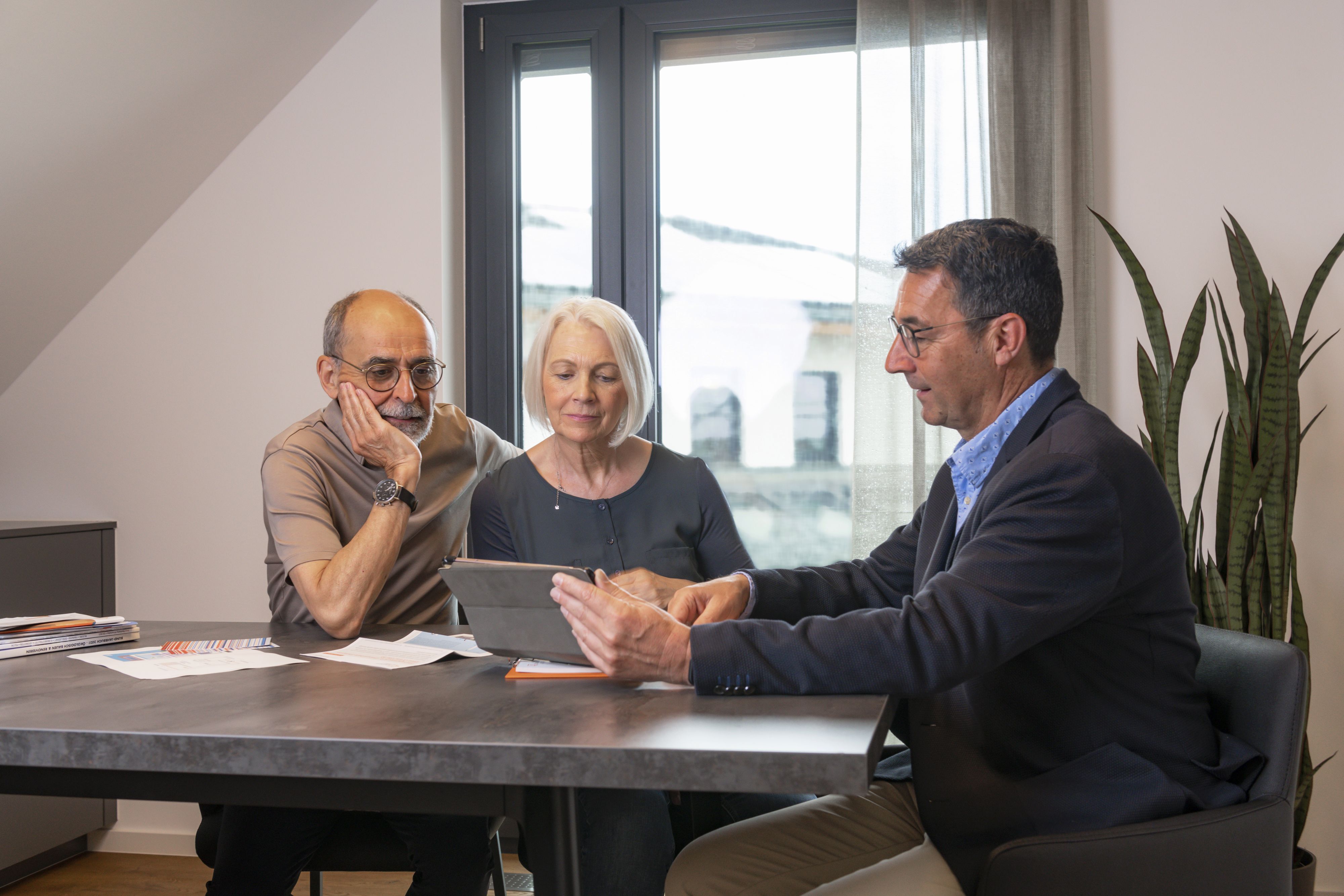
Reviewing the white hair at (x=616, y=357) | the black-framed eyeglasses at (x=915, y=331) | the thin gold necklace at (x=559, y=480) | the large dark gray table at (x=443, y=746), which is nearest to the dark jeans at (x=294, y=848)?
the large dark gray table at (x=443, y=746)

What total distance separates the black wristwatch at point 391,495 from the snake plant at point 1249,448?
173cm

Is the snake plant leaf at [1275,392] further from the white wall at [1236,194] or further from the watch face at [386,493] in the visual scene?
the watch face at [386,493]

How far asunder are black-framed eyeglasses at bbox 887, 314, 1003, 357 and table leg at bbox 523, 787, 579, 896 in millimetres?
898

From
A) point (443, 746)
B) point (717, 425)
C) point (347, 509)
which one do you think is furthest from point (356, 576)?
point (717, 425)

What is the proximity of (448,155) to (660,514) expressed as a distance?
173cm

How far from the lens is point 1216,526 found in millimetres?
2516

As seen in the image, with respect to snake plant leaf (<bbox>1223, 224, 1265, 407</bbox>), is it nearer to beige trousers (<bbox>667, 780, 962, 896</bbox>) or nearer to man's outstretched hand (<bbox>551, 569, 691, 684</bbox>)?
beige trousers (<bbox>667, 780, 962, 896</bbox>)

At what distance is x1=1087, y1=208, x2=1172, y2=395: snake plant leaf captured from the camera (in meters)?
2.50

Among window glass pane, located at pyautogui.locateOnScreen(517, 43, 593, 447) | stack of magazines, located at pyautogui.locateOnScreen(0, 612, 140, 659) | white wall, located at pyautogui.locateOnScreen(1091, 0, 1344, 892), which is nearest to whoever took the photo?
stack of magazines, located at pyautogui.locateOnScreen(0, 612, 140, 659)

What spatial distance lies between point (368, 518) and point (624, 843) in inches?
34.7

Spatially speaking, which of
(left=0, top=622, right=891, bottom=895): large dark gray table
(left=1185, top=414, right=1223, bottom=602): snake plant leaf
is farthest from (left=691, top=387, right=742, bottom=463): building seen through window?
(left=0, top=622, right=891, bottom=895): large dark gray table

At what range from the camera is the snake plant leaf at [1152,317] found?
250 cm

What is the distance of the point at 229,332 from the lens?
10.8ft

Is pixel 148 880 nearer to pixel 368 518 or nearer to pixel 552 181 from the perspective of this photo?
pixel 368 518
